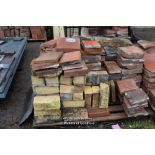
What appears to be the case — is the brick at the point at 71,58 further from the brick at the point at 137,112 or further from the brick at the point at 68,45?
the brick at the point at 137,112

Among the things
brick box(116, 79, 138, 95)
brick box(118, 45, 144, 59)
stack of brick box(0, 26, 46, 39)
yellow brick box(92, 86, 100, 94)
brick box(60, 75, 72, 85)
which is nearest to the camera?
brick box(60, 75, 72, 85)

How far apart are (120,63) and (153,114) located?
2.74 ft

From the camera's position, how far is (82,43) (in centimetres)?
386

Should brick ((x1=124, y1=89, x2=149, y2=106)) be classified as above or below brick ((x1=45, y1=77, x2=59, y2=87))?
below

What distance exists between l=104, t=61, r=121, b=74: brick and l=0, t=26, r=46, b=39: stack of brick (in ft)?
10.1

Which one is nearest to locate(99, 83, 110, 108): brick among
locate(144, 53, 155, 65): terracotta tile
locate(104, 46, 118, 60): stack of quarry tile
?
locate(104, 46, 118, 60): stack of quarry tile

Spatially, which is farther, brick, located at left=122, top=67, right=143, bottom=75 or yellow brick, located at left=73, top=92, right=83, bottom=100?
brick, located at left=122, top=67, right=143, bottom=75

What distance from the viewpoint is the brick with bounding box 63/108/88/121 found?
352 centimetres

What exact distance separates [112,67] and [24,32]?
3469mm

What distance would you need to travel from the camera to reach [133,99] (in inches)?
137

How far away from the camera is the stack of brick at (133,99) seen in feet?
11.4

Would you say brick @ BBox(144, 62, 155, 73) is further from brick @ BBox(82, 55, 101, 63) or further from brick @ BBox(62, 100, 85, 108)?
brick @ BBox(62, 100, 85, 108)

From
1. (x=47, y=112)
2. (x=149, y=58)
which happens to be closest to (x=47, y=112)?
(x=47, y=112)

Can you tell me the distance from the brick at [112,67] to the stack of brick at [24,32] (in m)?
3.09
